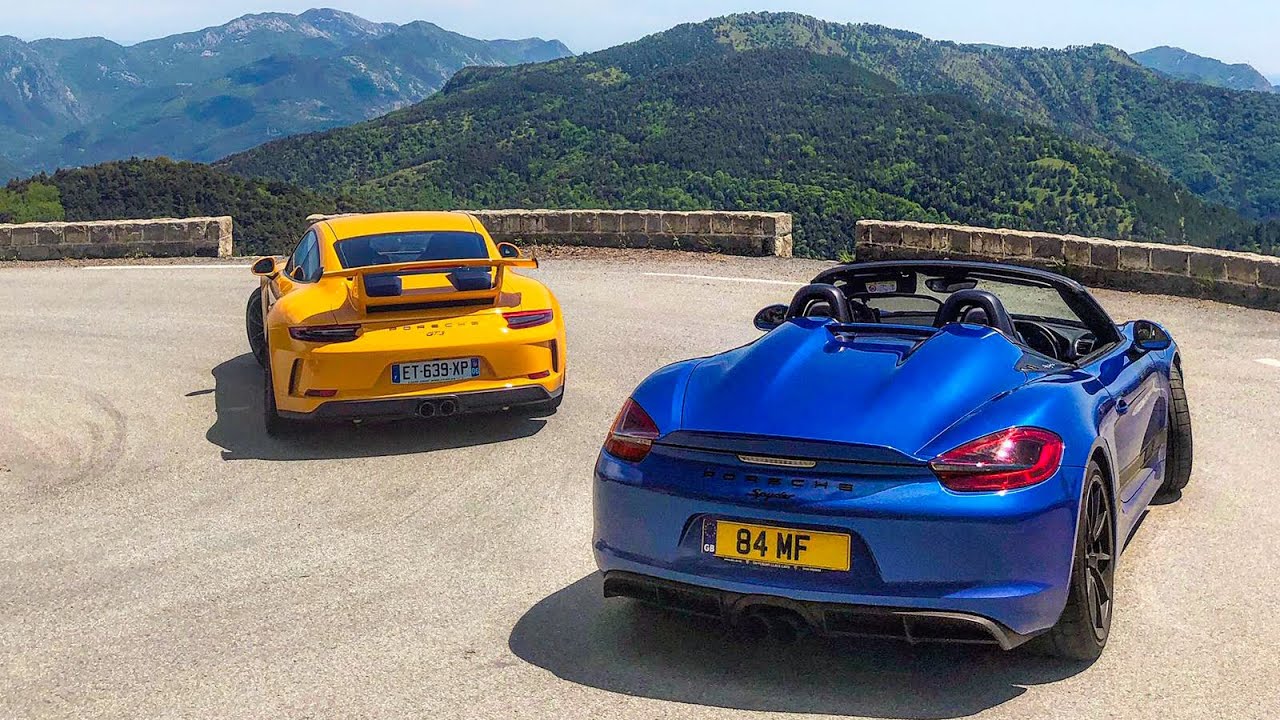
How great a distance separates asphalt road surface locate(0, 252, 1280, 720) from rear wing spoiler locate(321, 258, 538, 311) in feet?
2.81

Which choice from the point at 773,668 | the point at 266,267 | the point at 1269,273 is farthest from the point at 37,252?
the point at 773,668

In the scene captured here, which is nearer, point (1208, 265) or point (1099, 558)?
point (1099, 558)

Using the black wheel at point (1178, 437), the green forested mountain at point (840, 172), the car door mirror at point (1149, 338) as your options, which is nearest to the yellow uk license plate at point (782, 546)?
the car door mirror at point (1149, 338)

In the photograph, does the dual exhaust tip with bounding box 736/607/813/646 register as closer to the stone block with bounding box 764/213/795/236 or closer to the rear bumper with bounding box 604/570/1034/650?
the rear bumper with bounding box 604/570/1034/650

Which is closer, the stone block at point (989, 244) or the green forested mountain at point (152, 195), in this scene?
the stone block at point (989, 244)

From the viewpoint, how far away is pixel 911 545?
149 inches

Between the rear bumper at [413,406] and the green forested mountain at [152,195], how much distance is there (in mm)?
52430

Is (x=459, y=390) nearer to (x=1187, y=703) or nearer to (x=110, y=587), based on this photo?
(x=110, y=587)

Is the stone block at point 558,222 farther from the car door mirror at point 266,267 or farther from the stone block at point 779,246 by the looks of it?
the car door mirror at point 266,267

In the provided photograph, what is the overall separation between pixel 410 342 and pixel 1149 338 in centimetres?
395

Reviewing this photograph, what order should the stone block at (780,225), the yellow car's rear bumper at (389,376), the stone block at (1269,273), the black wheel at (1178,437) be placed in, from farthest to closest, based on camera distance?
the stone block at (780,225) → the stone block at (1269,273) → the yellow car's rear bumper at (389,376) → the black wheel at (1178,437)

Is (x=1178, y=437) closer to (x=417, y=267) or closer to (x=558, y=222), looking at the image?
(x=417, y=267)

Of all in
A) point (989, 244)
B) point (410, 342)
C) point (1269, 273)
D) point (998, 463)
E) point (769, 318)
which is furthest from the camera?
point (989, 244)

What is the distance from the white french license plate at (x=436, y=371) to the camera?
24.8 feet
